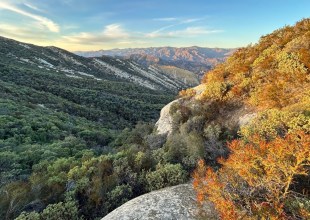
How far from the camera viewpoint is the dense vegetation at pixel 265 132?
612 cm

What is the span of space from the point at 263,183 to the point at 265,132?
3614mm

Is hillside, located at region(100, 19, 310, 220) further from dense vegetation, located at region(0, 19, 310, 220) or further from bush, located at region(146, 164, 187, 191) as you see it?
bush, located at region(146, 164, 187, 191)

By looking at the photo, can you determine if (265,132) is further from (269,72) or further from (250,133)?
(269,72)

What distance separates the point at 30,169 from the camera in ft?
47.4

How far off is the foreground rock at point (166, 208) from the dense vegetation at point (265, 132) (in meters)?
0.45

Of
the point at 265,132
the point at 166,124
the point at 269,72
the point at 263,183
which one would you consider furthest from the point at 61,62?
the point at 263,183

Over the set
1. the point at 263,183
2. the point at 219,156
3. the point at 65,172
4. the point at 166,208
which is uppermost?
the point at 263,183

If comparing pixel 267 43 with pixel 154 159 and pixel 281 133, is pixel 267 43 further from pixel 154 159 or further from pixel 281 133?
pixel 154 159

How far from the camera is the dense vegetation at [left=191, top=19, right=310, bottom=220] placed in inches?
241

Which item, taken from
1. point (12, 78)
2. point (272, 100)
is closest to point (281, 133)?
point (272, 100)

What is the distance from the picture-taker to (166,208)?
24.8ft

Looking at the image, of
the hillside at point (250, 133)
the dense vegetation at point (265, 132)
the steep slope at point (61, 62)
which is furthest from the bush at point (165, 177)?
the steep slope at point (61, 62)

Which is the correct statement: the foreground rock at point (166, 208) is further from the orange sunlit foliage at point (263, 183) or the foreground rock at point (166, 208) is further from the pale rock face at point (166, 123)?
the pale rock face at point (166, 123)

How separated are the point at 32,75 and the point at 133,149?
5344 cm
